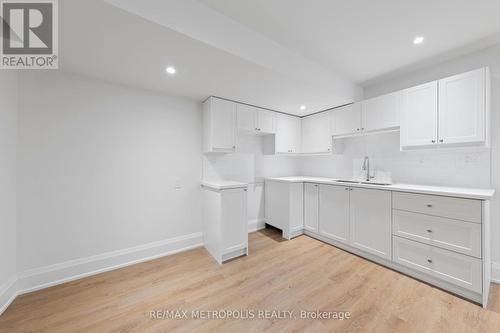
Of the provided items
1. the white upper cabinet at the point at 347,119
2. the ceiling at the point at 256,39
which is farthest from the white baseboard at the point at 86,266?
the white upper cabinet at the point at 347,119

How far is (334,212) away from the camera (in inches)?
108

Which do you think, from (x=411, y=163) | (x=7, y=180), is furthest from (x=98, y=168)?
(x=411, y=163)

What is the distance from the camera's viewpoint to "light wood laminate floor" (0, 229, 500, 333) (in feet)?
4.59

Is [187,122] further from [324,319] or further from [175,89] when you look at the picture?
[324,319]

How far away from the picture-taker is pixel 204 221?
2816mm

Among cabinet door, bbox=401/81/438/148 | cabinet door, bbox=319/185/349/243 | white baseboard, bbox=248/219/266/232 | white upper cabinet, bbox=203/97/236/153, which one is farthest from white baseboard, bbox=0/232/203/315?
cabinet door, bbox=401/81/438/148

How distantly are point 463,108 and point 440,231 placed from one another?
134 centimetres

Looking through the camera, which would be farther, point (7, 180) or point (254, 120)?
point (254, 120)

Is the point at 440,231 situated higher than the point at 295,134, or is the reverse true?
the point at 295,134

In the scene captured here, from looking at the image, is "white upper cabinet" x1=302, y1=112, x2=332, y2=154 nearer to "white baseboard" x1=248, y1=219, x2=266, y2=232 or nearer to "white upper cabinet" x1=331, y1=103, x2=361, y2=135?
"white upper cabinet" x1=331, y1=103, x2=361, y2=135

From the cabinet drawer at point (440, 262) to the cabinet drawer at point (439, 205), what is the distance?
14.4 inches

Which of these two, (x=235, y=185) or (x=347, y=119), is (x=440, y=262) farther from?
(x=235, y=185)

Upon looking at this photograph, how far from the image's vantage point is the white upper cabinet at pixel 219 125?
2.64m

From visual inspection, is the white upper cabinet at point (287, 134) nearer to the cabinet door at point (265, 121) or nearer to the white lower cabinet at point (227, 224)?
the cabinet door at point (265, 121)
